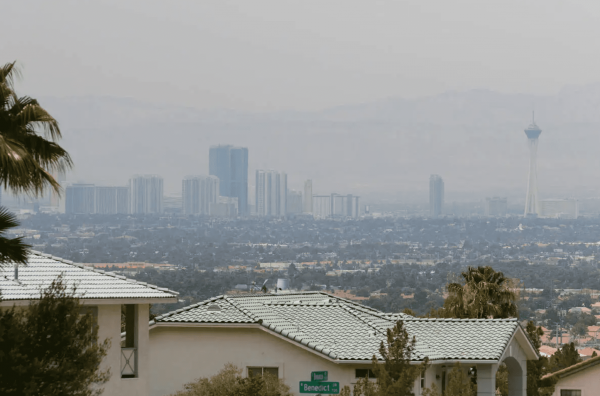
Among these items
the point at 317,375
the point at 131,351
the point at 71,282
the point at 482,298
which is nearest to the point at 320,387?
the point at 317,375

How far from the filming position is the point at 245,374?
31.2 meters

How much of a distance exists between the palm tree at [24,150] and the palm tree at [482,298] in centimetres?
3489

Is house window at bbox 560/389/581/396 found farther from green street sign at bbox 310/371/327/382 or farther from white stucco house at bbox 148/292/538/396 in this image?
green street sign at bbox 310/371/327/382

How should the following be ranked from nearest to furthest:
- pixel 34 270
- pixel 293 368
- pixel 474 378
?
pixel 34 270, pixel 293 368, pixel 474 378

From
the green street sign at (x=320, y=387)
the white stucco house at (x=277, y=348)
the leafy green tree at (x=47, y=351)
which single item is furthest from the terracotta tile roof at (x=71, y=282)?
the leafy green tree at (x=47, y=351)

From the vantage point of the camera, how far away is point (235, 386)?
2500cm

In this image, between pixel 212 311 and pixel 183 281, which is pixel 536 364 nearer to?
pixel 212 311

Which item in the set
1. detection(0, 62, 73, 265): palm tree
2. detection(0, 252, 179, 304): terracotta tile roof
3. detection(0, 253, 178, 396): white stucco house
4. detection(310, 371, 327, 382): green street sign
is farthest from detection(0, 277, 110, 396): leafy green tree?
detection(310, 371, 327, 382): green street sign

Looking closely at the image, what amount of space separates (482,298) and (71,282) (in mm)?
28305

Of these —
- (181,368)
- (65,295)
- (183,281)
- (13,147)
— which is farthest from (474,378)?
(183,281)

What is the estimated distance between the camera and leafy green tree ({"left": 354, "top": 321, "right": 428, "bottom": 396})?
25.5 meters

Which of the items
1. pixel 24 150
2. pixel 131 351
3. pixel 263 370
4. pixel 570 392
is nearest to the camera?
pixel 24 150

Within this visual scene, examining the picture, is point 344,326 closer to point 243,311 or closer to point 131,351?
point 243,311

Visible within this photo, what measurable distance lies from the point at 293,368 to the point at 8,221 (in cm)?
1746
